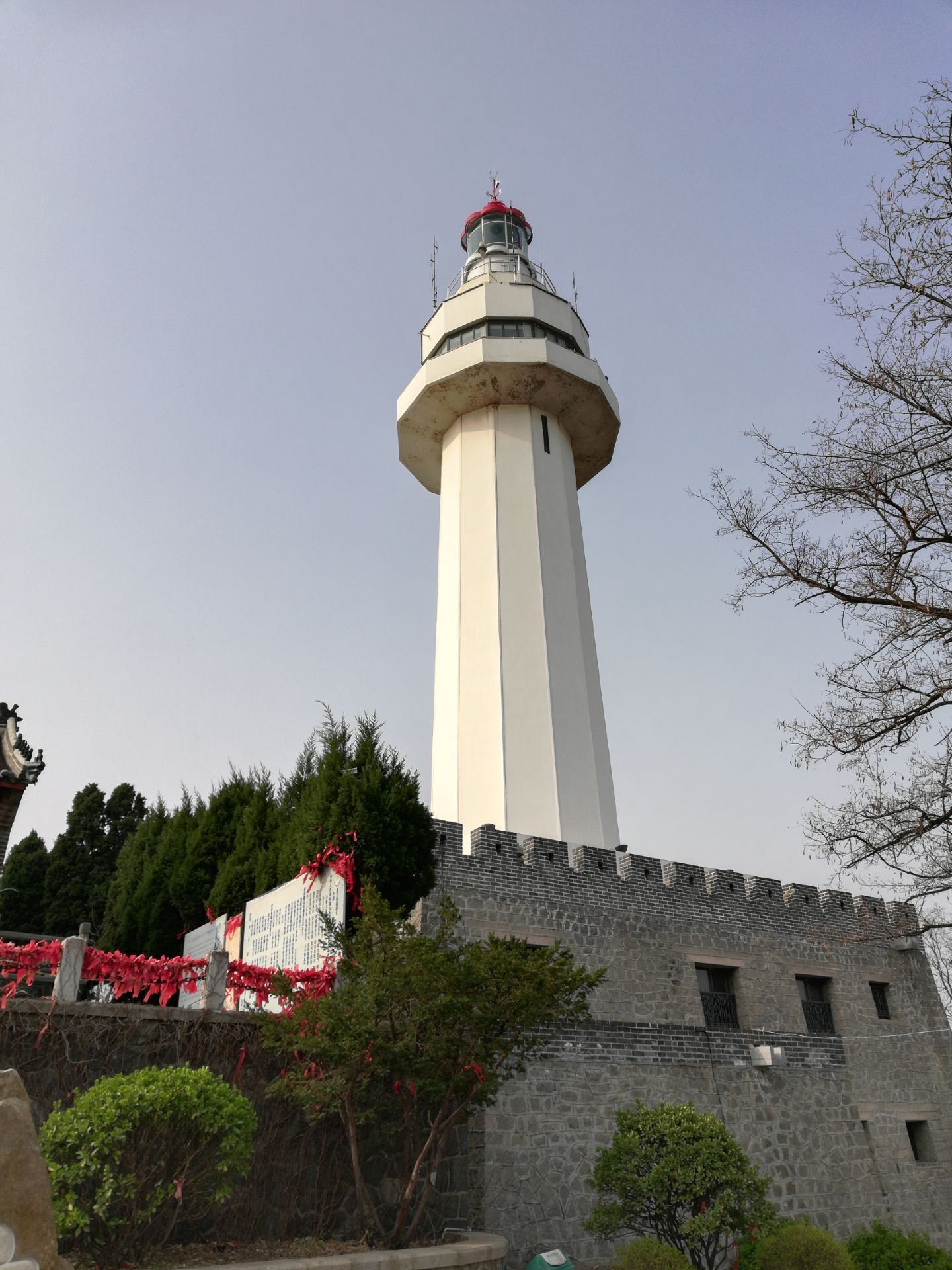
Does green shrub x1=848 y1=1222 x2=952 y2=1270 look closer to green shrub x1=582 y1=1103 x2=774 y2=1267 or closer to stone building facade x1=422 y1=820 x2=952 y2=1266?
stone building facade x1=422 y1=820 x2=952 y2=1266

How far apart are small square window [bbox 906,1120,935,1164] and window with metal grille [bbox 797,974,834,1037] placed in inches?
86.5

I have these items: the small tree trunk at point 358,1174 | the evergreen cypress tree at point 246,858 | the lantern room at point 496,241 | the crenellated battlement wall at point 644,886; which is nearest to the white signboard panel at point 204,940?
the evergreen cypress tree at point 246,858

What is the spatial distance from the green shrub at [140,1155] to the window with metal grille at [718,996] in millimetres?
8077

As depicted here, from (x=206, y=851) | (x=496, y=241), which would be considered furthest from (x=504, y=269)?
(x=206, y=851)

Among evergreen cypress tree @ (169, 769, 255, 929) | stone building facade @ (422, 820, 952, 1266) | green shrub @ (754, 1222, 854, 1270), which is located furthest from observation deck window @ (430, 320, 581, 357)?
green shrub @ (754, 1222, 854, 1270)

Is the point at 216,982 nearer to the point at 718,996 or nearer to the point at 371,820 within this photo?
the point at 371,820

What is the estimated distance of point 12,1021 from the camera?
25.8 ft

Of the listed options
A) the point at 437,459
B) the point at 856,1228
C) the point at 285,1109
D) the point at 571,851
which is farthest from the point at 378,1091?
the point at 437,459

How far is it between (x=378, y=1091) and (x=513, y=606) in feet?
36.6

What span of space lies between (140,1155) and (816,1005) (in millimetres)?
11616

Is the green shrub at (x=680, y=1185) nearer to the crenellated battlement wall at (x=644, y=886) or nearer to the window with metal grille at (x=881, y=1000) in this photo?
the crenellated battlement wall at (x=644, y=886)

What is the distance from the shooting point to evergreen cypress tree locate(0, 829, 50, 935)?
789 inches

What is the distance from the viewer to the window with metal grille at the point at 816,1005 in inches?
584

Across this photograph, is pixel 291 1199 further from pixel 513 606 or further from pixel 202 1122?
pixel 513 606
